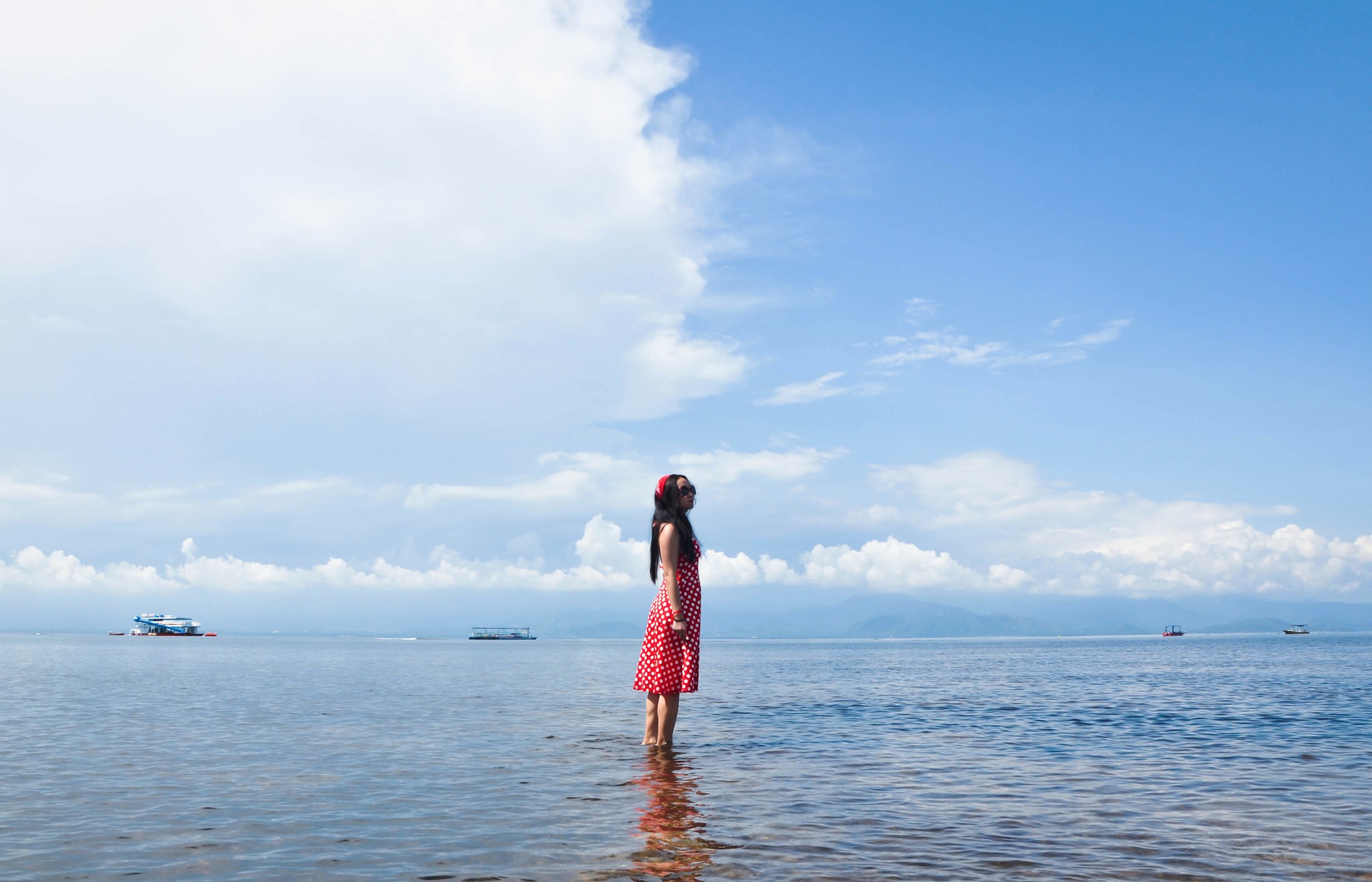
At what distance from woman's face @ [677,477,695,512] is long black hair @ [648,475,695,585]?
0.06 feet

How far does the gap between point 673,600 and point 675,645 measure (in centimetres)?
73

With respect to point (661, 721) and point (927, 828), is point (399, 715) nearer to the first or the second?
point (661, 721)

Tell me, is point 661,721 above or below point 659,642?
below

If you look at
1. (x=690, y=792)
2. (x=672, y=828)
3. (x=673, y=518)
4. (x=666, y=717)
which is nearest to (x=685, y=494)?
(x=673, y=518)

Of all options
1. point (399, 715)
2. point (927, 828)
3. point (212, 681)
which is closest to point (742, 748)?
point (927, 828)

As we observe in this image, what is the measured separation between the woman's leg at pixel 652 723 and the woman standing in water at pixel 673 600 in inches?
30.8

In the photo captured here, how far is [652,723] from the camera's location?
13.8 metres

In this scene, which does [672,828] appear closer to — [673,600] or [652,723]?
[673,600]

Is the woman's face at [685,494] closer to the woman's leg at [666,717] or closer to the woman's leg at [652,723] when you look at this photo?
the woman's leg at [666,717]

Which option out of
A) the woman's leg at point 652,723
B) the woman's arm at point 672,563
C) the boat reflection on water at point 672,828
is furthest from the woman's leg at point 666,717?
the woman's arm at point 672,563

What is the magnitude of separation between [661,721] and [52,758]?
8.90m

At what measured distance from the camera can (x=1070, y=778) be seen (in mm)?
11539

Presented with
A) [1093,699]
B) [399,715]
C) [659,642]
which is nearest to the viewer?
[659,642]

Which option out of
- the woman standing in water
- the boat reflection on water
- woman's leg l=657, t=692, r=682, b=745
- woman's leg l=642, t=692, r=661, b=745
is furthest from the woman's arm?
the boat reflection on water
